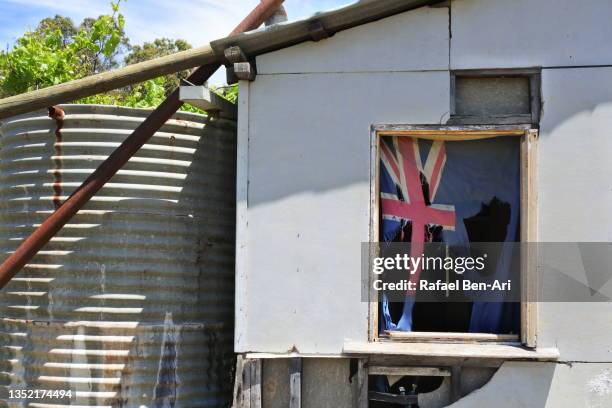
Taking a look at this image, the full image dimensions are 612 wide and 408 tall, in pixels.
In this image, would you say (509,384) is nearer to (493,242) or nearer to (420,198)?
(493,242)

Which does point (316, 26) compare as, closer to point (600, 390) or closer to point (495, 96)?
point (495, 96)

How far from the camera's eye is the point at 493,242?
5969 millimetres

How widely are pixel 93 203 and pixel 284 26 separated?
1999 mm

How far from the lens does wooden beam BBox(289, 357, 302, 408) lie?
5.56 metres

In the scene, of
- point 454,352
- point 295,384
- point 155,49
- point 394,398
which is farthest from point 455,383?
point 155,49

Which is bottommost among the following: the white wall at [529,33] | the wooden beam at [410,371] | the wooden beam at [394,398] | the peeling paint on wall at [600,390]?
the wooden beam at [394,398]

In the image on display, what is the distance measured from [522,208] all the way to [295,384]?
6.90 feet

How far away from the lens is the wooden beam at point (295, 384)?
556 centimetres

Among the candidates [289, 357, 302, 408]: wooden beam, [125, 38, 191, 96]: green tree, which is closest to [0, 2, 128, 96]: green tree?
[289, 357, 302, 408]: wooden beam

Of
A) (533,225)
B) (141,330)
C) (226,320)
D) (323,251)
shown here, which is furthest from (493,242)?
(141,330)

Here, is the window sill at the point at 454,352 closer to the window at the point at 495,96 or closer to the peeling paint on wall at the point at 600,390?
the peeling paint on wall at the point at 600,390

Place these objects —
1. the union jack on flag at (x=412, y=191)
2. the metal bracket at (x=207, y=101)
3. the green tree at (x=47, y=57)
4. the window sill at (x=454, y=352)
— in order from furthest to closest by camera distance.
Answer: the green tree at (x=47, y=57) → the union jack on flag at (x=412, y=191) → the metal bracket at (x=207, y=101) → the window sill at (x=454, y=352)

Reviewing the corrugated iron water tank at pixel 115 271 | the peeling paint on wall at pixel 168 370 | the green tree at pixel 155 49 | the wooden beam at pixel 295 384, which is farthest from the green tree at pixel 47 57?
the green tree at pixel 155 49

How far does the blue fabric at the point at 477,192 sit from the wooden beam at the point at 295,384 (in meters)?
0.74
